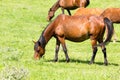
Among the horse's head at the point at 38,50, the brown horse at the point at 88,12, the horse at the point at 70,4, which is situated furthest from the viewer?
the horse at the point at 70,4

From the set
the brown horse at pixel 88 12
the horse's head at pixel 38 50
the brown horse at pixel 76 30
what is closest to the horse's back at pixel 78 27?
the brown horse at pixel 76 30

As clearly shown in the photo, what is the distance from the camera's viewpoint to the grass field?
41.3 feet

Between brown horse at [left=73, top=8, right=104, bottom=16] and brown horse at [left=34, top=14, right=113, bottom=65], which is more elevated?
brown horse at [left=34, top=14, right=113, bottom=65]

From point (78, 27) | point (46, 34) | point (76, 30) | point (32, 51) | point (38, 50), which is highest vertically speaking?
point (78, 27)

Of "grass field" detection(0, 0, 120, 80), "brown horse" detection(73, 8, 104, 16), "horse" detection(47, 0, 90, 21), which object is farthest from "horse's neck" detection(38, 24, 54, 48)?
"horse" detection(47, 0, 90, 21)

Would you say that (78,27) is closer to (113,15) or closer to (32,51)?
(32,51)

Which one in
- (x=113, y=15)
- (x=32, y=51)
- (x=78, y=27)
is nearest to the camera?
(x=78, y=27)

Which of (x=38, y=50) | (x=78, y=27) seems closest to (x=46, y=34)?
(x=38, y=50)

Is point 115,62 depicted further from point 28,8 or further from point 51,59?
point 28,8

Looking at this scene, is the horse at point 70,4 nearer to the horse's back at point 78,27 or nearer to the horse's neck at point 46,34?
the horse's back at point 78,27

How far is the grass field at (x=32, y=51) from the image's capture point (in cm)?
1259

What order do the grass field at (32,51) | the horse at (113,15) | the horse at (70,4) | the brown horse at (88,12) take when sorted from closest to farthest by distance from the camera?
the grass field at (32,51)
the horse at (113,15)
the brown horse at (88,12)
the horse at (70,4)

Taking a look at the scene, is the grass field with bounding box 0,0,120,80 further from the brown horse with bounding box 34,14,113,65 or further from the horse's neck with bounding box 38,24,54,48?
the horse's neck with bounding box 38,24,54,48

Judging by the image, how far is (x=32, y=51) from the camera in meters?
19.8
